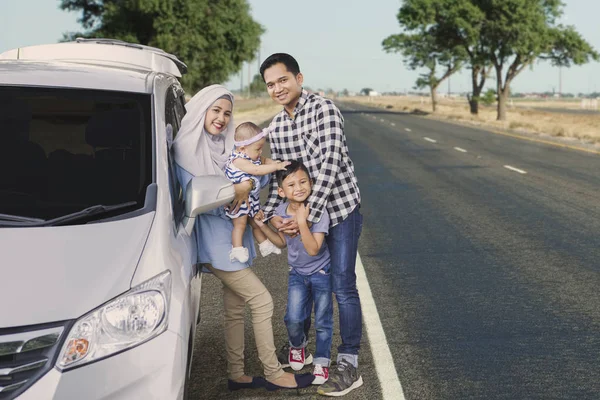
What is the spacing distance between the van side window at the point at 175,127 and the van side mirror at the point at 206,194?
12 cm

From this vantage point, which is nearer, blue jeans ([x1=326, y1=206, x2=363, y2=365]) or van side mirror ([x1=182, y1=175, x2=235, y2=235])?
van side mirror ([x1=182, y1=175, x2=235, y2=235])

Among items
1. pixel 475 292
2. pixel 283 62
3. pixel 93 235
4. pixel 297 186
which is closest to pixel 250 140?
pixel 297 186

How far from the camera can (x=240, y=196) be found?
424 cm

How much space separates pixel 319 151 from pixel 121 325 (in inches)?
66.9

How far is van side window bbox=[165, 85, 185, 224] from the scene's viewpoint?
4.02 m

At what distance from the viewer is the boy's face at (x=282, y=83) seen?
14.3ft

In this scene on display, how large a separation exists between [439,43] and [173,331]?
60430 mm

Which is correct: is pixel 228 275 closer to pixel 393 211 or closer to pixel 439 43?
pixel 393 211

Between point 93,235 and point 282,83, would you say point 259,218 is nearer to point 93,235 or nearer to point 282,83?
point 282,83

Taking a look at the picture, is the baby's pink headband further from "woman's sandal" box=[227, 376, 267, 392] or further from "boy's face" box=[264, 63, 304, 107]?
"woman's sandal" box=[227, 376, 267, 392]

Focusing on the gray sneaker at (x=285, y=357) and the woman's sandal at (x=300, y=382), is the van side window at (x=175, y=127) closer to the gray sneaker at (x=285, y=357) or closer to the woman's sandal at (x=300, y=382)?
the woman's sandal at (x=300, y=382)

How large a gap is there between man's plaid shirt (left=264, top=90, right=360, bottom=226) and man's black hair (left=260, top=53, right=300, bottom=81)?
0.51ft

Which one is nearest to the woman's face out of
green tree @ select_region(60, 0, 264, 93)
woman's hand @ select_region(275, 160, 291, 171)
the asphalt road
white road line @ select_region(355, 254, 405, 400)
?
woman's hand @ select_region(275, 160, 291, 171)

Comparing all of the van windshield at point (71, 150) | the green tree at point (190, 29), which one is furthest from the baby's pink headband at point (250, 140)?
the green tree at point (190, 29)
